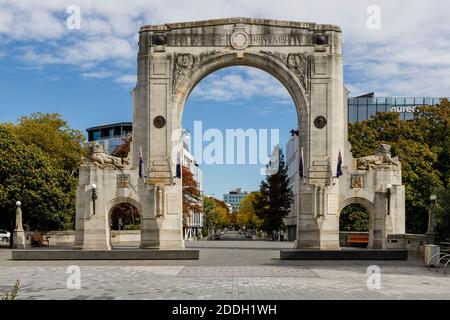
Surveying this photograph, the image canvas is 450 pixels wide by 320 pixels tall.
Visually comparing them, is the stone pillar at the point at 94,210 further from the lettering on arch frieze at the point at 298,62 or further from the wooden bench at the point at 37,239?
the lettering on arch frieze at the point at 298,62

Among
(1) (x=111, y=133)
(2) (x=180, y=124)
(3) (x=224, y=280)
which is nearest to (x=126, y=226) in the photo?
(2) (x=180, y=124)

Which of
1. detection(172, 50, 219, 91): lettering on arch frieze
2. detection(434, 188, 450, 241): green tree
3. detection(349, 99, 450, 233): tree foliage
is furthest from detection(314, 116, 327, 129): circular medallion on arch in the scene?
detection(349, 99, 450, 233): tree foliage

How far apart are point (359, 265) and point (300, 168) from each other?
10006mm

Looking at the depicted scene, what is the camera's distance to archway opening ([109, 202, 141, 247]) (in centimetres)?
4961

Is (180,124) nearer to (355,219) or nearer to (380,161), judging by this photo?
(380,161)

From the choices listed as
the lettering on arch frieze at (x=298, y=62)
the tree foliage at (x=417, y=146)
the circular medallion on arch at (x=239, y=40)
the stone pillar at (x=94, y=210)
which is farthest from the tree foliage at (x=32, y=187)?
the tree foliage at (x=417, y=146)

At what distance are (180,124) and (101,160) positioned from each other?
504 centimetres

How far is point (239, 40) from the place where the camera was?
3550cm

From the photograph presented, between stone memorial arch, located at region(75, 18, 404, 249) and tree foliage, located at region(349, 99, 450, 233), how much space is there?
12297 millimetres

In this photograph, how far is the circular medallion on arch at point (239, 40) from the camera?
3544 centimetres

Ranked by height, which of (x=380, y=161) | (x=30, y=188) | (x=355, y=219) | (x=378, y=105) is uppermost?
(x=378, y=105)

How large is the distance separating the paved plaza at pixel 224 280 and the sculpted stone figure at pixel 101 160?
28.5 ft

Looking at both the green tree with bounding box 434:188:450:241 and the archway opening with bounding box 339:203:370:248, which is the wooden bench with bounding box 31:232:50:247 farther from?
the green tree with bounding box 434:188:450:241
